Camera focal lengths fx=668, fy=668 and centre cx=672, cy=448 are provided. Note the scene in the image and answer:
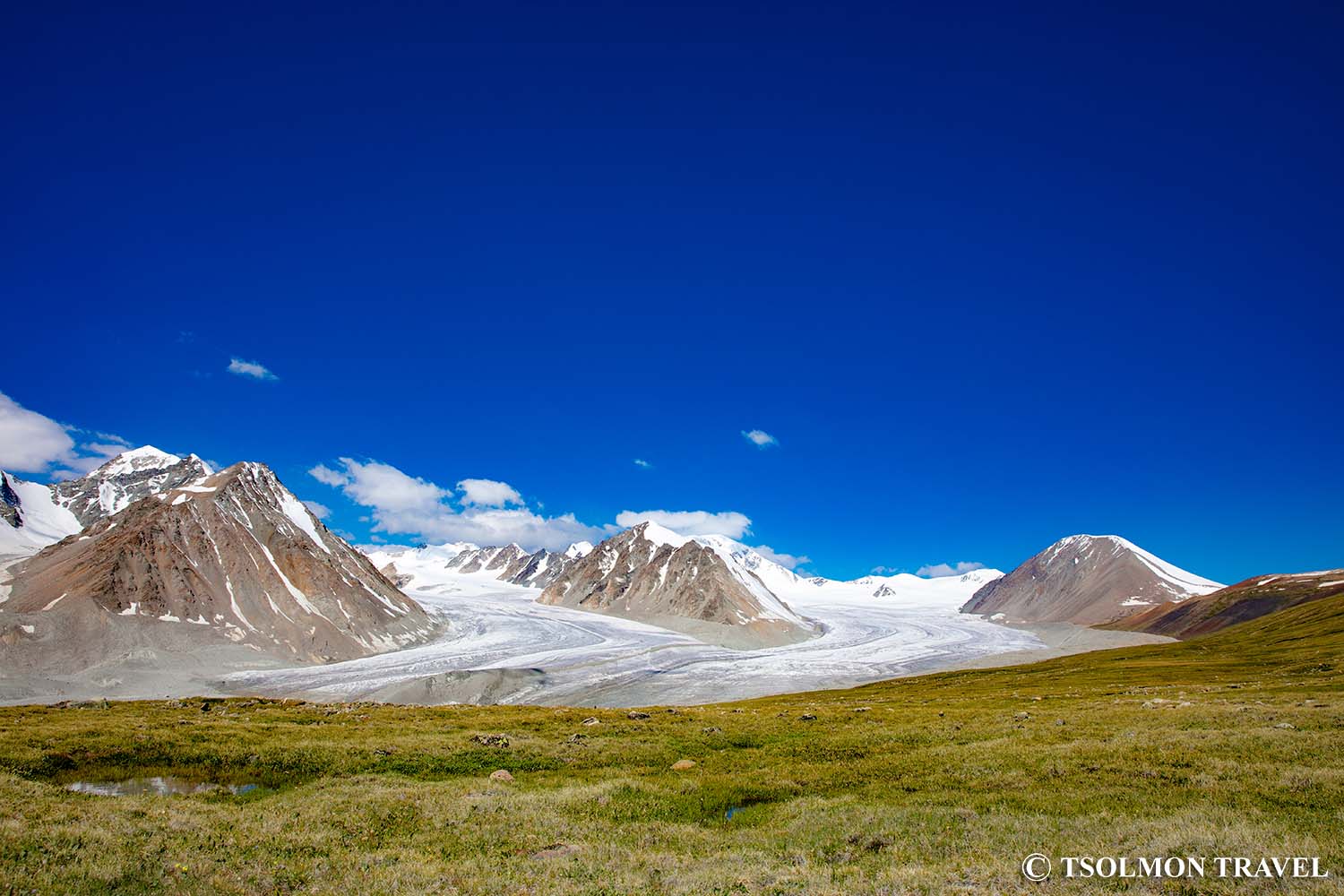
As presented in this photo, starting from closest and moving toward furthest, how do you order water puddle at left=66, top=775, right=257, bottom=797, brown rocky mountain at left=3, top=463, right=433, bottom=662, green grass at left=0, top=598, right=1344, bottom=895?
green grass at left=0, top=598, right=1344, bottom=895
water puddle at left=66, top=775, right=257, bottom=797
brown rocky mountain at left=3, top=463, right=433, bottom=662

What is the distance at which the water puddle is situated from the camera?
27.3 meters

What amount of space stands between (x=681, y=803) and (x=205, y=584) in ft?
577

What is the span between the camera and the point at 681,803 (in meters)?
25.6

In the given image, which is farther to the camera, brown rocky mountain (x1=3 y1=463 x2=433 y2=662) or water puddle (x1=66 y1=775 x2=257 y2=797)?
brown rocky mountain (x1=3 y1=463 x2=433 y2=662)

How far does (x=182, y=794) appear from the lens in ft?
87.9

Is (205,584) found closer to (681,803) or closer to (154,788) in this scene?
(154,788)

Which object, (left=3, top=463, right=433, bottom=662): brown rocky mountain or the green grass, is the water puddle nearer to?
the green grass

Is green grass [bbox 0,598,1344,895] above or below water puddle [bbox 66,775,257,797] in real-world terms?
above

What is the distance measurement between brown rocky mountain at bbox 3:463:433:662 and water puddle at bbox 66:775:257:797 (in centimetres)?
13054

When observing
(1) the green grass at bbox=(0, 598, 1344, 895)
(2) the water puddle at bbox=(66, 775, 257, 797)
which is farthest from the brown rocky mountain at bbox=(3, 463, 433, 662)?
(2) the water puddle at bbox=(66, 775, 257, 797)

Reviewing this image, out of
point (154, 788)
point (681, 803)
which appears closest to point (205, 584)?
point (154, 788)

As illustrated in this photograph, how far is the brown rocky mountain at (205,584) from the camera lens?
139 metres

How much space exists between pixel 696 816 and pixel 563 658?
501 ft

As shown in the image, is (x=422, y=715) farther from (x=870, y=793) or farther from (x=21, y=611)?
(x=21, y=611)
